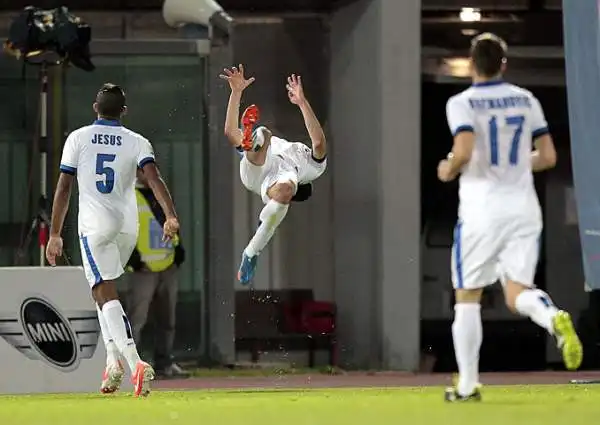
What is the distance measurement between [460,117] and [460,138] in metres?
0.12

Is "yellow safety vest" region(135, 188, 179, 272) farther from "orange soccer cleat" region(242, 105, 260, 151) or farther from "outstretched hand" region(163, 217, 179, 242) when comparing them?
"outstretched hand" region(163, 217, 179, 242)

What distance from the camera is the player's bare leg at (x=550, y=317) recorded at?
28.3ft

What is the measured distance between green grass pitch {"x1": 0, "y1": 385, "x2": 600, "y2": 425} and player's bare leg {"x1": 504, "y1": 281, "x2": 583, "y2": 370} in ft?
1.16

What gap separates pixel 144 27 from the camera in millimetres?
17656

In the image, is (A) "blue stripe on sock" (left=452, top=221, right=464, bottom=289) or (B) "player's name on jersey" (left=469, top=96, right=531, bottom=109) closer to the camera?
(B) "player's name on jersey" (left=469, top=96, right=531, bottom=109)

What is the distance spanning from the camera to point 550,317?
877cm

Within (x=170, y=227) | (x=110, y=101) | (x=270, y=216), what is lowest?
(x=170, y=227)

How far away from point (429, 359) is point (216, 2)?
4607mm

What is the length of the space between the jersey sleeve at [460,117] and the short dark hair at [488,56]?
0.75ft

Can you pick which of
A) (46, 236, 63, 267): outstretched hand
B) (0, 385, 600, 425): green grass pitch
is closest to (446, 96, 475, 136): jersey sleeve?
(0, 385, 600, 425): green grass pitch

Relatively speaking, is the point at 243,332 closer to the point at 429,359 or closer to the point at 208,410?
the point at 429,359

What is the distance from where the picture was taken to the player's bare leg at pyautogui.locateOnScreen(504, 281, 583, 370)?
864 cm

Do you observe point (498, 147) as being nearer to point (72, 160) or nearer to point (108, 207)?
point (108, 207)

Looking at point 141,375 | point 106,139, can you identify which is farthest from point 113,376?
point 106,139
